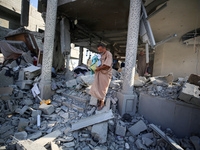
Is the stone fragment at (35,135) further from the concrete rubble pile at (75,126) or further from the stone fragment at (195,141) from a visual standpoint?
the stone fragment at (195,141)

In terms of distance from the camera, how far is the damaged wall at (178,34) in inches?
202

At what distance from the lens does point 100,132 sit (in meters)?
2.57

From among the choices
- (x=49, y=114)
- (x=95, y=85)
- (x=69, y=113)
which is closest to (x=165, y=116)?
(x=95, y=85)

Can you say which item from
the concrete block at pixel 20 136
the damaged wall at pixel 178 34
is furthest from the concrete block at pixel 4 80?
the damaged wall at pixel 178 34

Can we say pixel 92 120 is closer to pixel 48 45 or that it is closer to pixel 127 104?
pixel 127 104

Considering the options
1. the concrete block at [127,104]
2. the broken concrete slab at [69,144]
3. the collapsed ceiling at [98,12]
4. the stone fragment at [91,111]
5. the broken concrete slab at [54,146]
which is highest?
the collapsed ceiling at [98,12]

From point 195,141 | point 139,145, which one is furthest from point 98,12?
point 195,141

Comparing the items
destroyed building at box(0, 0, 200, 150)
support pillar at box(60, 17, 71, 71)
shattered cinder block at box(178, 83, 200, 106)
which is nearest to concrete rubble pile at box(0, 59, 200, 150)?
destroyed building at box(0, 0, 200, 150)

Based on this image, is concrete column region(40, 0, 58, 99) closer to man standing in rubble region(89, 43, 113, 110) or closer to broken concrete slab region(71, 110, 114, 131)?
broken concrete slab region(71, 110, 114, 131)

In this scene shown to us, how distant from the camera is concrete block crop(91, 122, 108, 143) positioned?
2516 mm

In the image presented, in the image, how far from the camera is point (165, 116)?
3086mm

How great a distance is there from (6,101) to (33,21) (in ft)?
47.9

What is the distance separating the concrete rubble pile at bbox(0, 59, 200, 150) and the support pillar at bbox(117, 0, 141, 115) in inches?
11.6

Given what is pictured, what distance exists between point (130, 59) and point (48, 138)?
3198 millimetres
